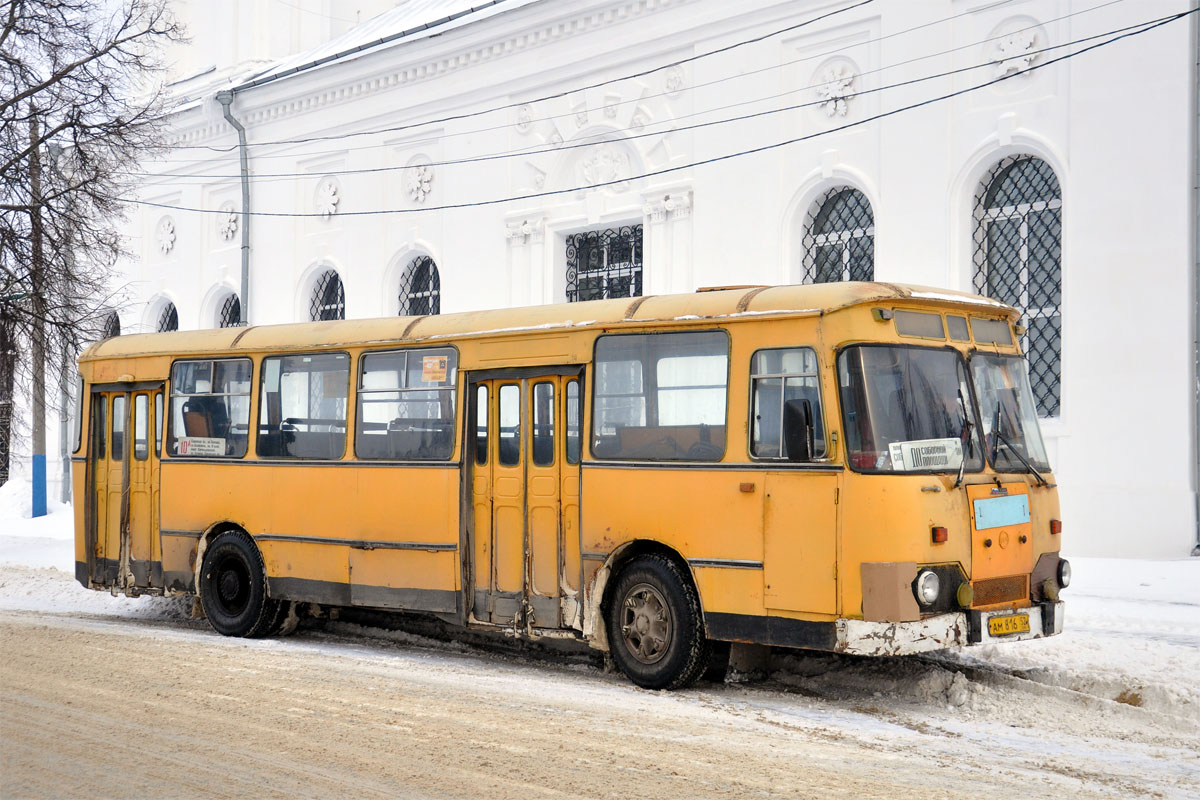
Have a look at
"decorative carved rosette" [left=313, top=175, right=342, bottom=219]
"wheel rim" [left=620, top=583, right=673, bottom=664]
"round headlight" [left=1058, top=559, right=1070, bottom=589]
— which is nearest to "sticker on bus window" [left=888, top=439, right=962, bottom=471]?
"round headlight" [left=1058, top=559, right=1070, bottom=589]

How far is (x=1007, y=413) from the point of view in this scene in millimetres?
9578

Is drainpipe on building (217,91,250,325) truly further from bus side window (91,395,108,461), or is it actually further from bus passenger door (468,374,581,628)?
bus passenger door (468,374,581,628)

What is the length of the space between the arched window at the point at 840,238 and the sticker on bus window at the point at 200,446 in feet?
29.5

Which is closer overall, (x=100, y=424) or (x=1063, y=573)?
(x=1063, y=573)

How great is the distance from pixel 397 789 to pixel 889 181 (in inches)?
532

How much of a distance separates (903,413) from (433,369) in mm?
4226

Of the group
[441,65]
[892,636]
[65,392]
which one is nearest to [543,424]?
[892,636]

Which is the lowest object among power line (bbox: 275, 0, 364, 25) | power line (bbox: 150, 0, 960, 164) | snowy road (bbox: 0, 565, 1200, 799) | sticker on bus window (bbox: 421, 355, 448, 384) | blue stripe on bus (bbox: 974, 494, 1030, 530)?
snowy road (bbox: 0, 565, 1200, 799)

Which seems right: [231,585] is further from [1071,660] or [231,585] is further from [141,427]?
[1071,660]

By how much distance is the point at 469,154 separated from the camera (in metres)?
24.2

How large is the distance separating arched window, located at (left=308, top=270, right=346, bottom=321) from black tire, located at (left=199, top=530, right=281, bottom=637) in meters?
14.6

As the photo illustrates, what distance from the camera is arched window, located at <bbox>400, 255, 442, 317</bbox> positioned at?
25.3m

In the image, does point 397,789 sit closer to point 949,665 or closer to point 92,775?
point 92,775

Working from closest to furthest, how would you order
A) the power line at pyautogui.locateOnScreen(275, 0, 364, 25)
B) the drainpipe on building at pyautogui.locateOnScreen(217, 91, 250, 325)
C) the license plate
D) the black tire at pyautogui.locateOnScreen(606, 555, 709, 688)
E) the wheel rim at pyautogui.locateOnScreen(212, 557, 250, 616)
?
the license plate → the black tire at pyautogui.locateOnScreen(606, 555, 709, 688) → the wheel rim at pyautogui.locateOnScreen(212, 557, 250, 616) → the drainpipe on building at pyautogui.locateOnScreen(217, 91, 250, 325) → the power line at pyautogui.locateOnScreen(275, 0, 364, 25)
